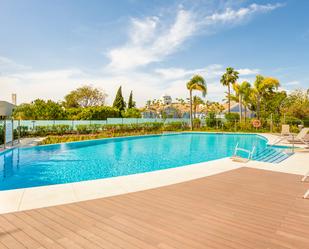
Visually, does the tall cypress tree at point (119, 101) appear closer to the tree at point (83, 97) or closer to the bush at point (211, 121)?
the tree at point (83, 97)

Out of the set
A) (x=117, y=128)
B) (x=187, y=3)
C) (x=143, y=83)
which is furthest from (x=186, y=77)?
(x=187, y=3)

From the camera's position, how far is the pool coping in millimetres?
3592

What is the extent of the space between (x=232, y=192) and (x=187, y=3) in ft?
35.4

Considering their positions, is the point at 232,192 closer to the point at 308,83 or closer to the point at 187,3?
the point at 187,3

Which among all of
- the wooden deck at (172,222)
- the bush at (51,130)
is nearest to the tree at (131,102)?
the bush at (51,130)

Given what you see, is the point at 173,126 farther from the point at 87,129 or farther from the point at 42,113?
the point at 42,113

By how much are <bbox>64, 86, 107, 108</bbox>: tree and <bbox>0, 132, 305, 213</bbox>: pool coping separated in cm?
4435

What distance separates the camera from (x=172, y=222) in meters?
2.91

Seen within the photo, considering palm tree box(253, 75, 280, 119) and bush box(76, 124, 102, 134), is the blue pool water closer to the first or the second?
bush box(76, 124, 102, 134)

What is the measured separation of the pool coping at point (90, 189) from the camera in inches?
141

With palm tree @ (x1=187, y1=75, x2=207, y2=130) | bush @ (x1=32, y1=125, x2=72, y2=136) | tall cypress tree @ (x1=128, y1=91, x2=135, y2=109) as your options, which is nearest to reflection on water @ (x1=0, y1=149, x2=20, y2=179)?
bush @ (x1=32, y1=125, x2=72, y2=136)

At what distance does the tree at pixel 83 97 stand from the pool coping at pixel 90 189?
44.4 meters

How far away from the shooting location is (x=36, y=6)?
10.6 m

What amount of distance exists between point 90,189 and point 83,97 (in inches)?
1803
